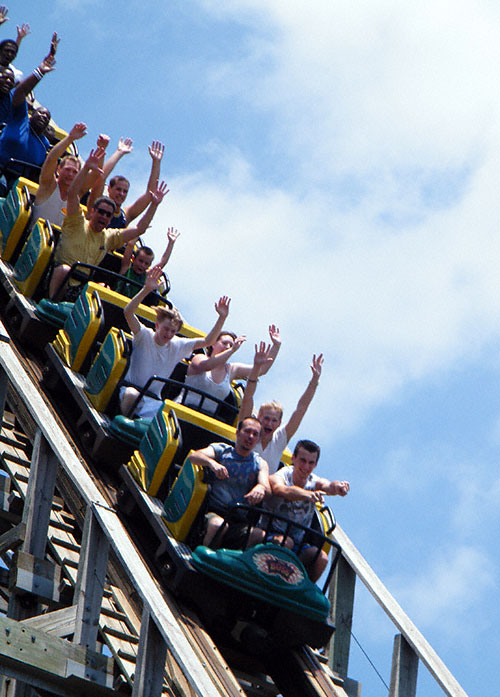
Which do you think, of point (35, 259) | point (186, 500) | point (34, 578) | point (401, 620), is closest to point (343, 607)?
point (401, 620)

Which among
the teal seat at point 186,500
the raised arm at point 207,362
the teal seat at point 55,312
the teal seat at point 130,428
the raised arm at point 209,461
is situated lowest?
the teal seat at point 186,500

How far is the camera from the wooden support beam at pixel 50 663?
6.32 m

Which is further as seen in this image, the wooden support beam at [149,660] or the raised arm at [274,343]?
the raised arm at [274,343]

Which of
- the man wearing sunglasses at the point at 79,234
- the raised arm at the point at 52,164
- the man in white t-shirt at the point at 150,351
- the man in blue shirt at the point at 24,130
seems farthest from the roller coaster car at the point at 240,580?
the man in blue shirt at the point at 24,130

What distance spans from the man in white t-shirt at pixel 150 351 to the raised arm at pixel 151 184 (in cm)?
324

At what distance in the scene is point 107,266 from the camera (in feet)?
33.5

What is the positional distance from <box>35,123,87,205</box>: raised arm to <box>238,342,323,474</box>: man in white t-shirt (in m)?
2.41

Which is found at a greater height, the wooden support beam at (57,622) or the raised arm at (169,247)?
the raised arm at (169,247)

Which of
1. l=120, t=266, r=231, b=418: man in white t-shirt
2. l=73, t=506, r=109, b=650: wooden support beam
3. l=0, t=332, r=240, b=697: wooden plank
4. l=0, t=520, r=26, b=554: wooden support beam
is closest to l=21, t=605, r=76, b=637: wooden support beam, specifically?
l=73, t=506, r=109, b=650: wooden support beam

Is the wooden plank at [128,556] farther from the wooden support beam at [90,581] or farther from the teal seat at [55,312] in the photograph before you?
the teal seat at [55,312]

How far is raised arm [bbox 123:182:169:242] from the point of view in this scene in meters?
10.4

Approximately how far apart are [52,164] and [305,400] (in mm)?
2928

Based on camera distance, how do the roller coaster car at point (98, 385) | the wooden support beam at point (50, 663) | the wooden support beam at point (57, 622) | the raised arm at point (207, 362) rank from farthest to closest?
the raised arm at point (207, 362) < the roller coaster car at point (98, 385) < the wooden support beam at point (57, 622) < the wooden support beam at point (50, 663)

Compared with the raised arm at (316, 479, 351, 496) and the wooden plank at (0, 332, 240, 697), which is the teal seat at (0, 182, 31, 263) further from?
the raised arm at (316, 479, 351, 496)
